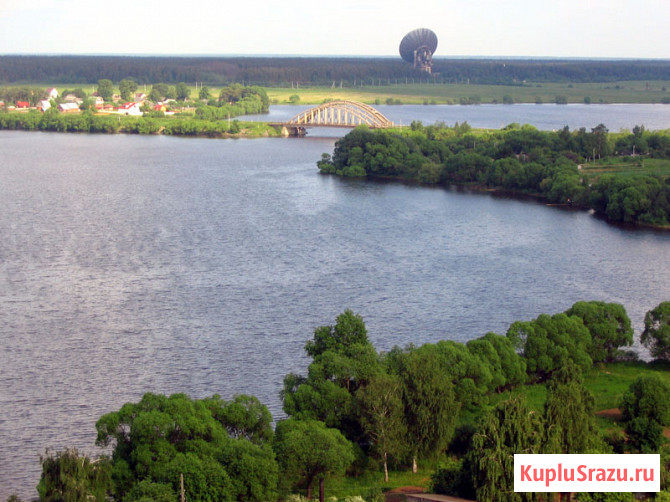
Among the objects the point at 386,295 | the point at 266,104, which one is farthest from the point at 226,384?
the point at 266,104

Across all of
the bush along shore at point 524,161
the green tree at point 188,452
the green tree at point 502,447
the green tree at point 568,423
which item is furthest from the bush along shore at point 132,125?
the green tree at point 502,447

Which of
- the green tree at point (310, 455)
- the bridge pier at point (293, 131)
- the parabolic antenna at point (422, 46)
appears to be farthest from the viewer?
the parabolic antenna at point (422, 46)

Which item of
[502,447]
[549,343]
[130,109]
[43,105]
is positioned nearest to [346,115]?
[130,109]

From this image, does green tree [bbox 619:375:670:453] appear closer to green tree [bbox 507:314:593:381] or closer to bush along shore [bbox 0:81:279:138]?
green tree [bbox 507:314:593:381]

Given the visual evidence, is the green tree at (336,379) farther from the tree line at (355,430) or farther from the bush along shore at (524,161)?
the bush along shore at (524,161)

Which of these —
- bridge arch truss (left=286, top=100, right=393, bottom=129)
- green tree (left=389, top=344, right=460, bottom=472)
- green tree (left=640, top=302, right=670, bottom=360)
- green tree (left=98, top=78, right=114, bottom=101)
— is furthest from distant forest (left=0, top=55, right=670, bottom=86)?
green tree (left=389, top=344, right=460, bottom=472)

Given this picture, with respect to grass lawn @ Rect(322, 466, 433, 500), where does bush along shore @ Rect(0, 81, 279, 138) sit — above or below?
above

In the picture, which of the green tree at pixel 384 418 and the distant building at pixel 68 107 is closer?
the green tree at pixel 384 418
